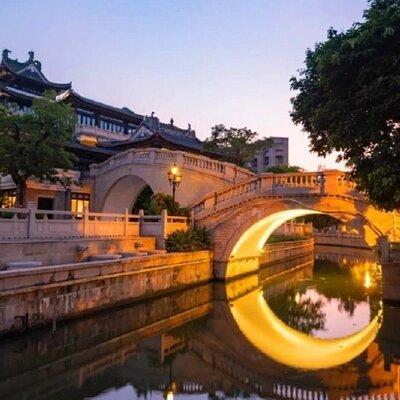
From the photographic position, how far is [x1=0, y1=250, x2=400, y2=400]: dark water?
8.99m

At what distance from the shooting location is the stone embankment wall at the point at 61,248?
12.7 m

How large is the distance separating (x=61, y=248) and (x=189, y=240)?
6.65 m

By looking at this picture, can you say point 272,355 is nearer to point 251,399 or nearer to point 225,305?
point 251,399

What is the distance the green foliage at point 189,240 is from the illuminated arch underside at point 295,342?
3.70 metres

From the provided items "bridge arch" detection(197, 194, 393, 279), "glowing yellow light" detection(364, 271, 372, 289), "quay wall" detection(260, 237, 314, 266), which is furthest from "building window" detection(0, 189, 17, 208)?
"glowing yellow light" detection(364, 271, 372, 289)

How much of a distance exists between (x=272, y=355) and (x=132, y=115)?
3363cm

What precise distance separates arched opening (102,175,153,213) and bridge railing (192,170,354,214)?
23.4ft

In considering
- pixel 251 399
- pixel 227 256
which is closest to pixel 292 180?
pixel 227 256

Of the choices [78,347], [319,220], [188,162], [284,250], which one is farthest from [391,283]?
[319,220]

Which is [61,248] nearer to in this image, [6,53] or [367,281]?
[367,281]

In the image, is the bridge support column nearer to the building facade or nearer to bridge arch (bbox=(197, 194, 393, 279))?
bridge arch (bbox=(197, 194, 393, 279))

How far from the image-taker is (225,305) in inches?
690

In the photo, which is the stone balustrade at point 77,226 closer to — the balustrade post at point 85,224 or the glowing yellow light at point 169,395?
the balustrade post at point 85,224

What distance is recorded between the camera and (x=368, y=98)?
11.3 meters
